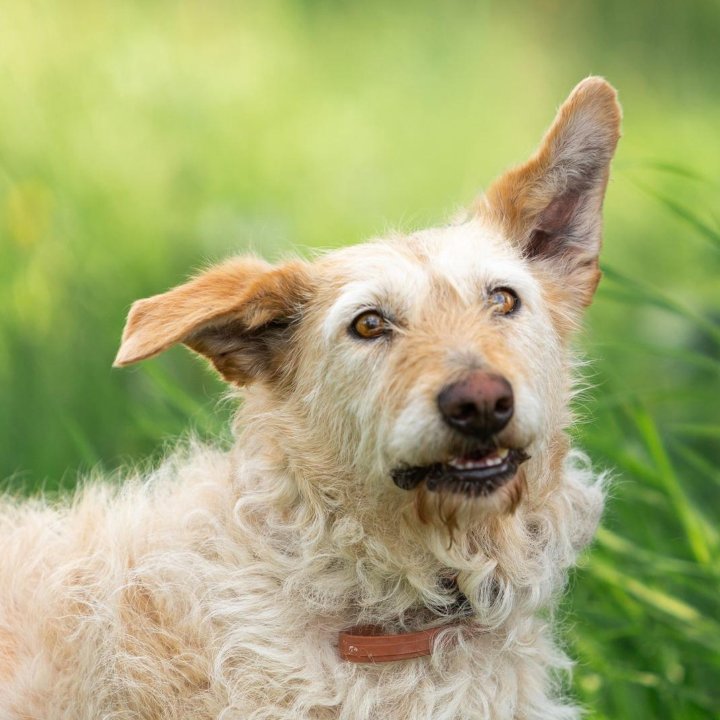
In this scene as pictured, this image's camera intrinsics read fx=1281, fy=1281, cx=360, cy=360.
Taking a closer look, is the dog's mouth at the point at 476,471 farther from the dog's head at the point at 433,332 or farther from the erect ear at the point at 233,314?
the erect ear at the point at 233,314

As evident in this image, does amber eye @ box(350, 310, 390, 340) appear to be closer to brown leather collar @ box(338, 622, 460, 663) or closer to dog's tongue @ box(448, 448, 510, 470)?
dog's tongue @ box(448, 448, 510, 470)

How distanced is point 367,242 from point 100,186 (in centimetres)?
441

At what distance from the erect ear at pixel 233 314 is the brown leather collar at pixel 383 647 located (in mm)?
817

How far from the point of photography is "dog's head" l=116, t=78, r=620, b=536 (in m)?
3.13

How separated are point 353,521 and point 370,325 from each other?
20.8 inches

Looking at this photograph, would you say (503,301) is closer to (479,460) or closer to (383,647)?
(479,460)

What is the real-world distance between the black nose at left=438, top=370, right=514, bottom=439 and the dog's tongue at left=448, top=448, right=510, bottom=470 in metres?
0.11

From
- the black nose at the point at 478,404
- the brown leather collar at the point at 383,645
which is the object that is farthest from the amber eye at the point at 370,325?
the brown leather collar at the point at 383,645

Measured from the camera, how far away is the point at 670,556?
4.62 metres

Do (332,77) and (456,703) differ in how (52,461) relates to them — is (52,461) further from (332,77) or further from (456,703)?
(332,77)

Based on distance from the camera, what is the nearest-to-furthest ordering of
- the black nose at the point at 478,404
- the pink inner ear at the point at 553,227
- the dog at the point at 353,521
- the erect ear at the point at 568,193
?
the black nose at the point at 478,404, the dog at the point at 353,521, the erect ear at the point at 568,193, the pink inner ear at the point at 553,227

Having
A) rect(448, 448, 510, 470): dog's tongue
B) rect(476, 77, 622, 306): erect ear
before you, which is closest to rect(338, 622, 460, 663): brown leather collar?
rect(448, 448, 510, 470): dog's tongue

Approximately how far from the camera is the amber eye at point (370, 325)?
341 cm

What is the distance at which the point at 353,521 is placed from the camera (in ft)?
11.3
